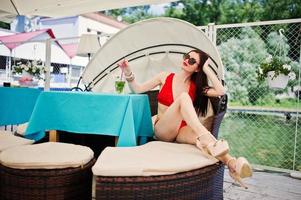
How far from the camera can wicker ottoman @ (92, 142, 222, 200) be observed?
146 centimetres

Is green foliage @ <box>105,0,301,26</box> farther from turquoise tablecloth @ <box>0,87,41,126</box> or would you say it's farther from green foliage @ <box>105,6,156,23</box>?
turquoise tablecloth @ <box>0,87,41,126</box>

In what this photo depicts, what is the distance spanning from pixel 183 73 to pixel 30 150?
1.46m

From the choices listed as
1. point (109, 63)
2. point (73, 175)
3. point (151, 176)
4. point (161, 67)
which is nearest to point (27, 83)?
point (109, 63)

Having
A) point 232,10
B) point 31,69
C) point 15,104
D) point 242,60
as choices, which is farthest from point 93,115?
point 232,10

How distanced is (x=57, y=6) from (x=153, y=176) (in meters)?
4.97

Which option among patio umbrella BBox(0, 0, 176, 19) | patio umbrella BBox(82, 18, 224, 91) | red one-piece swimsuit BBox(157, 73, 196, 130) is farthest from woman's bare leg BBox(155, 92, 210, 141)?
patio umbrella BBox(0, 0, 176, 19)

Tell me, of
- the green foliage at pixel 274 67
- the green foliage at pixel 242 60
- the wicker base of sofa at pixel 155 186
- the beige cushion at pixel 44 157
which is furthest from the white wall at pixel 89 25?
the wicker base of sofa at pixel 155 186

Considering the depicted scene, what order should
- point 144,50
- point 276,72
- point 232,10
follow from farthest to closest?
point 232,10
point 144,50
point 276,72

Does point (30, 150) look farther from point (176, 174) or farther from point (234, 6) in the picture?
point (234, 6)

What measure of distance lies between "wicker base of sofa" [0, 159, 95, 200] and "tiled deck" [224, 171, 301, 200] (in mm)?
1524

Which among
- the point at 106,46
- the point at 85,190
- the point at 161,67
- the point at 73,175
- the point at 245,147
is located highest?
the point at 106,46

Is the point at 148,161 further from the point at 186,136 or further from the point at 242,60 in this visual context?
the point at 242,60

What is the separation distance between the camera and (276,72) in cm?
334

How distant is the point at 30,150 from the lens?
179 cm
